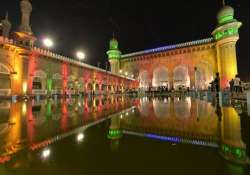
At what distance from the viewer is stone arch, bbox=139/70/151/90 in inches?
1844

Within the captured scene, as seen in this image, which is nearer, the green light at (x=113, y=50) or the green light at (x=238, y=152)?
the green light at (x=238, y=152)

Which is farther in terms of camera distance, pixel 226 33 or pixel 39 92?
pixel 226 33

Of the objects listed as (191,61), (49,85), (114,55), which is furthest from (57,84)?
(191,61)

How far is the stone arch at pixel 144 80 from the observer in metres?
46.8

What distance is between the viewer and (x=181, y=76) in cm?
4256

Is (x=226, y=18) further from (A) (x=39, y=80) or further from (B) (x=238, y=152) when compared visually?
(B) (x=238, y=152)

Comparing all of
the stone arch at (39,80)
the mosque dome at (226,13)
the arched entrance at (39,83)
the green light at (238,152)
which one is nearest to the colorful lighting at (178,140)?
the green light at (238,152)

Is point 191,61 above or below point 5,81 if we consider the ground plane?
above

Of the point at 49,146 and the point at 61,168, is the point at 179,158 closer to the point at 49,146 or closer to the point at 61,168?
the point at 61,168

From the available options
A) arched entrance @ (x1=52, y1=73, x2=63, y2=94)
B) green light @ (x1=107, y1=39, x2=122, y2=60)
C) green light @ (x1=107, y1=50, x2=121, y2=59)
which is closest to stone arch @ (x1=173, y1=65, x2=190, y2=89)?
green light @ (x1=107, y1=50, x2=121, y2=59)

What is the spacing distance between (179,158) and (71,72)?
25.5 meters

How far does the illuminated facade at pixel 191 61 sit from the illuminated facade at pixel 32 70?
18.8 meters

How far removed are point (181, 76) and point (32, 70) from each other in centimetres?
3605

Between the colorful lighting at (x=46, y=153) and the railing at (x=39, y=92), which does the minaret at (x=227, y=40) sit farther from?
the colorful lighting at (x=46, y=153)
